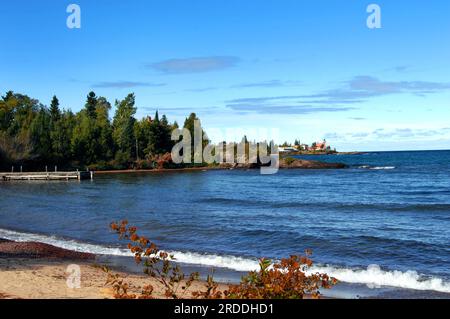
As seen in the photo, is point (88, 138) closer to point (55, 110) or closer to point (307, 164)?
point (55, 110)

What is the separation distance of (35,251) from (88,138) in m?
92.7

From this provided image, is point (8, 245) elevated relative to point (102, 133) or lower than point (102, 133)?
lower

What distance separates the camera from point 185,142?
119188 millimetres

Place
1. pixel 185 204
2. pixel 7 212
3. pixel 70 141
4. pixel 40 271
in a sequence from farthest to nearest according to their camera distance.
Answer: pixel 70 141, pixel 185 204, pixel 7 212, pixel 40 271

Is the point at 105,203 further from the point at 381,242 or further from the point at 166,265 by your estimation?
the point at 166,265

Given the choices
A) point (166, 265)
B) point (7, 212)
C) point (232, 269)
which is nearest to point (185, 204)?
point (7, 212)

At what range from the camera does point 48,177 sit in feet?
253

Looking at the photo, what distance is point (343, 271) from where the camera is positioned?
15.8m

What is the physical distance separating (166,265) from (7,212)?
30607 mm

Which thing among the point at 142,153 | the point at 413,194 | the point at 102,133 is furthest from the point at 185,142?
the point at 413,194

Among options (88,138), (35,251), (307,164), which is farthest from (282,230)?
(88,138)

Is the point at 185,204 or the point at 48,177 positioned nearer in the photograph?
the point at 185,204
